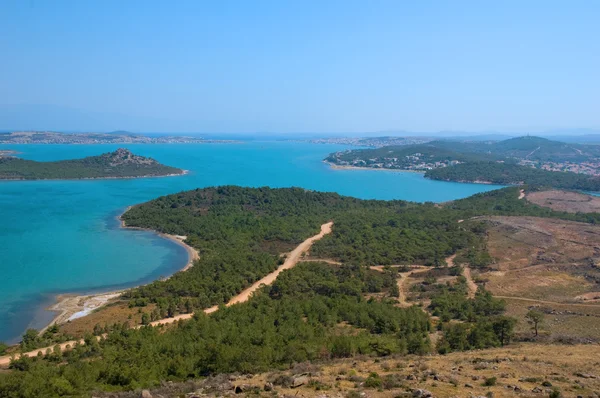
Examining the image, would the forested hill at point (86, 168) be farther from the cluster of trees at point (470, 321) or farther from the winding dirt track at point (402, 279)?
the cluster of trees at point (470, 321)

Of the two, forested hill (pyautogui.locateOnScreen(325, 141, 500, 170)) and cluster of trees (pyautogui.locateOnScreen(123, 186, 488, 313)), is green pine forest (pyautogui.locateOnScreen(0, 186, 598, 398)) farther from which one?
forested hill (pyautogui.locateOnScreen(325, 141, 500, 170))

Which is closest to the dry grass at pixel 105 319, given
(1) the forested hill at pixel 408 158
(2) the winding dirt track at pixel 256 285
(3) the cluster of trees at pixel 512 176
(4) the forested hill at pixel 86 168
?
(2) the winding dirt track at pixel 256 285

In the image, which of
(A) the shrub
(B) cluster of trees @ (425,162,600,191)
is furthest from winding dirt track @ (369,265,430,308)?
(B) cluster of trees @ (425,162,600,191)

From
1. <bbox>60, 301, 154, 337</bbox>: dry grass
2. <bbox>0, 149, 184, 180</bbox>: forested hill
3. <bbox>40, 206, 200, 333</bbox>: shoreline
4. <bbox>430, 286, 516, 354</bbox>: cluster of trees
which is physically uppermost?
<bbox>0, 149, 184, 180</bbox>: forested hill

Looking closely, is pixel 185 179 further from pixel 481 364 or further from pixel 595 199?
pixel 481 364

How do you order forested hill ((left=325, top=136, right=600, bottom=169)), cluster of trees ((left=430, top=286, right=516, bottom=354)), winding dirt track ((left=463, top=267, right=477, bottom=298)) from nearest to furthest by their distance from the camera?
1. cluster of trees ((left=430, top=286, right=516, bottom=354))
2. winding dirt track ((left=463, top=267, right=477, bottom=298))
3. forested hill ((left=325, top=136, right=600, bottom=169))

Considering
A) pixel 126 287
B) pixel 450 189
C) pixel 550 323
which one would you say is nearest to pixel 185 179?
pixel 450 189

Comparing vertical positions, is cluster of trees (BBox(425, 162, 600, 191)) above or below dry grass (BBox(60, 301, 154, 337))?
above
